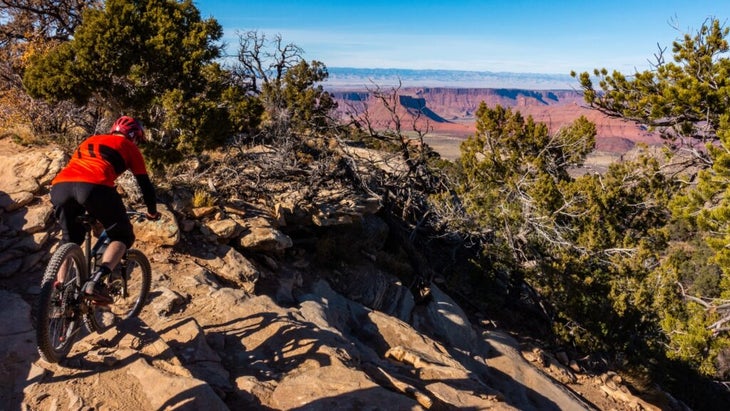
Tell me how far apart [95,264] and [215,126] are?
4.92 meters

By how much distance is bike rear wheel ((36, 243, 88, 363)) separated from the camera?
367 centimetres

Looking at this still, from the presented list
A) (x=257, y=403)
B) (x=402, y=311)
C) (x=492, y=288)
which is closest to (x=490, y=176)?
(x=492, y=288)

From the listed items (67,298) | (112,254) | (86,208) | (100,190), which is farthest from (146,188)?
(67,298)

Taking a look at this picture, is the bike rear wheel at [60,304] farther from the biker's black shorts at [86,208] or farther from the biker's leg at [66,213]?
the biker's black shorts at [86,208]

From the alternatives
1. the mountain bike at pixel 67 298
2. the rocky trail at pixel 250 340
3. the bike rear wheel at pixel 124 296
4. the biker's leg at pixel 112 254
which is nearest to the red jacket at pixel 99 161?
the mountain bike at pixel 67 298

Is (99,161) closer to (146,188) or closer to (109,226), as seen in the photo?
(146,188)

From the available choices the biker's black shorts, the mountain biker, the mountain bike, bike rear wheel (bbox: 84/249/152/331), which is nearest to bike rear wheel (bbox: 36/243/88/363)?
the mountain bike

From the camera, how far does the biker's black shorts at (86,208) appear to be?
13.2ft

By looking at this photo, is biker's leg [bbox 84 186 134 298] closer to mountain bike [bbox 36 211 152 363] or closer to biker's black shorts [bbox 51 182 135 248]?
biker's black shorts [bbox 51 182 135 248]

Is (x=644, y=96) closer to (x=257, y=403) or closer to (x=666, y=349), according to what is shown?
(x=666, y=349)

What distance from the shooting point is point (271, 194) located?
9.28m

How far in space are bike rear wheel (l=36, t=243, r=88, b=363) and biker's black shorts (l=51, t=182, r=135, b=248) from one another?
10.2 inches

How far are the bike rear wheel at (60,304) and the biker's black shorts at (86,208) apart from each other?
0.85 ft

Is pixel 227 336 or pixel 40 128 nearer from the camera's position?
pixel 227 336
